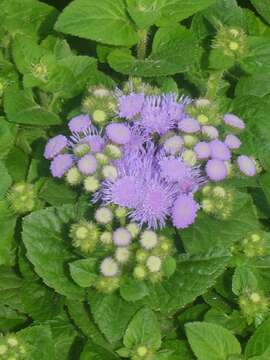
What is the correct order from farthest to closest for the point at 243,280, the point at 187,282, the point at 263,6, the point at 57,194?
1. the point at 263,6
2. the point at 57,194
3. the point at 243,280
4. the point at 187,282

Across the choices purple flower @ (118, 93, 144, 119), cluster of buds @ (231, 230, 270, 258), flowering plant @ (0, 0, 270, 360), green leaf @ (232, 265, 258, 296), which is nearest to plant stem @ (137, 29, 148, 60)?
flowering plant @ (0, 0, 270, 360)

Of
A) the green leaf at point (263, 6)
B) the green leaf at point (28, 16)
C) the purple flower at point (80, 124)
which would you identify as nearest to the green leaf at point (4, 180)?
the purple flower at point (80, 124)

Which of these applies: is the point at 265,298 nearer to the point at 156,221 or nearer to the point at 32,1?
the point at 156,221

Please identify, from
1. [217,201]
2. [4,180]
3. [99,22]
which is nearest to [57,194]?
[4,180]

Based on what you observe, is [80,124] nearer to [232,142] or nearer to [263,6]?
[232,142]

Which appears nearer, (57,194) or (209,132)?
(209,132)

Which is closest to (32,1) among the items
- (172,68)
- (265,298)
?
(172,68)
